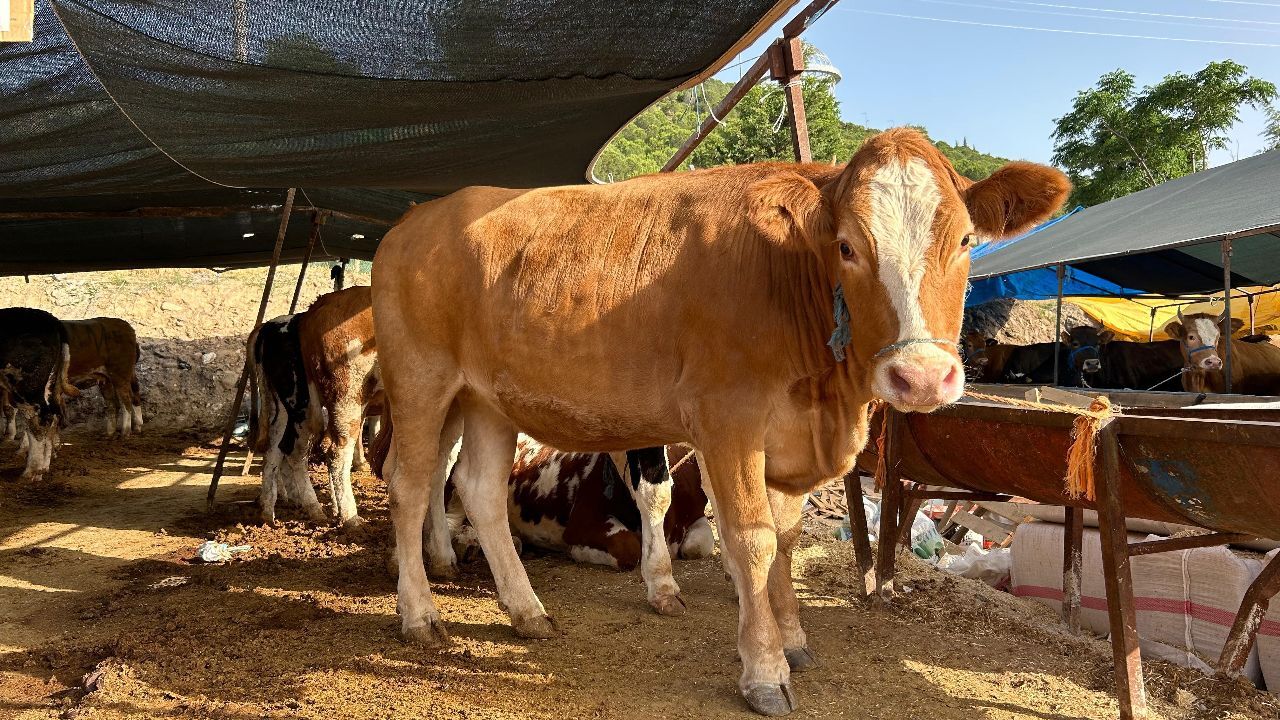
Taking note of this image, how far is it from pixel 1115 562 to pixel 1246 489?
0.60 meters

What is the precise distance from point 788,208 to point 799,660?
1.95 m

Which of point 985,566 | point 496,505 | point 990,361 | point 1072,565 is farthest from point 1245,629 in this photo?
point 990,361

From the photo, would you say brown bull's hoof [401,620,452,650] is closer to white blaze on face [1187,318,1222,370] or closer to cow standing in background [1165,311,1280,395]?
cow standing in background [1165,311,1280,395]

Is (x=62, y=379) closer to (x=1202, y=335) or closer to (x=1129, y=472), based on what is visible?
(x=1129, y=472)

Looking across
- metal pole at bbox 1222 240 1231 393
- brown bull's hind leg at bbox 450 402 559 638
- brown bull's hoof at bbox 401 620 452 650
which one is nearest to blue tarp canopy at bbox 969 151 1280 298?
metal pole at bbox 1222 240 1231 393

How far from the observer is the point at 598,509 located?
550 cm

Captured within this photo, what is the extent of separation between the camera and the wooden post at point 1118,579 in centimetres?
279

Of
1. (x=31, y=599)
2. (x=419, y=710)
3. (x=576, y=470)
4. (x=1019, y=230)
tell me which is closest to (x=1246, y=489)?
(x=1019, y=230)

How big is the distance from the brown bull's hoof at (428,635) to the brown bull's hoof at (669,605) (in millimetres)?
1107

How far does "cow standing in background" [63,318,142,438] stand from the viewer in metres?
11.2

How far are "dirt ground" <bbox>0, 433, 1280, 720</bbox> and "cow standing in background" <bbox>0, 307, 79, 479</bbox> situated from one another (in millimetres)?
3254

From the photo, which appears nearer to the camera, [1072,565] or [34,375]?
[1072,565]

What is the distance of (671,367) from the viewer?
3.40 meters

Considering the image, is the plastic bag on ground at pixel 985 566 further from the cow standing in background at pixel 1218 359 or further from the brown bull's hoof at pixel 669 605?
the cow standing in background at pixel 1218 359
